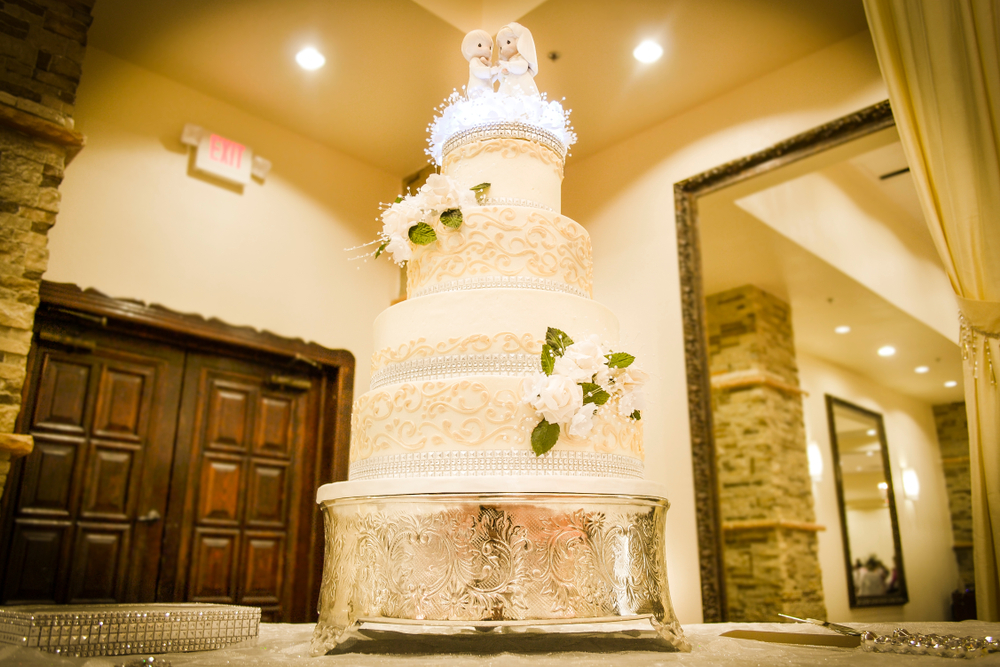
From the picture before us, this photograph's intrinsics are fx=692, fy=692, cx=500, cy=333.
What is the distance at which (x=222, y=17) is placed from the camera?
4.54 m

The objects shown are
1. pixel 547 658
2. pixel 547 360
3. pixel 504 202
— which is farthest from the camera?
pixel 504 202

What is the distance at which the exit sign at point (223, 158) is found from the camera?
5062 mm

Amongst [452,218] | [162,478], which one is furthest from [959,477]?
[162,478]

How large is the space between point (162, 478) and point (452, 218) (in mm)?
3221

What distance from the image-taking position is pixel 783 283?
4840mm

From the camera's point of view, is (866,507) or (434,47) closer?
(434,47)

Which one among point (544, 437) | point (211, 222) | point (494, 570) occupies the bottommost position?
point (494, 570)

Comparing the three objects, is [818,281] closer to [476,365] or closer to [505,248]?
[505,248]

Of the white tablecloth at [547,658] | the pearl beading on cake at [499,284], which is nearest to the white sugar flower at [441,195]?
the pearl beading on cake at [499,284]

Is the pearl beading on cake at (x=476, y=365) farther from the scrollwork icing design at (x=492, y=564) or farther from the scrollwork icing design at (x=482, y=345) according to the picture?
the scrollwork icing design at (x=492, y=564)

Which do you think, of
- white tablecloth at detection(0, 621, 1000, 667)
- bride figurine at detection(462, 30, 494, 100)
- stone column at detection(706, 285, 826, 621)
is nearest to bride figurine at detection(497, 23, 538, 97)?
bride figurine at detection(462, 30, 494, 100)

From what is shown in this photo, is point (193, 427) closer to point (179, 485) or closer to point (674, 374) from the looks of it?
point (179, 485)

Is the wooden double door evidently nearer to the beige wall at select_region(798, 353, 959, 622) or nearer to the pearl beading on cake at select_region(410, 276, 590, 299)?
the pearl beading on cake at select_region(410, 276, 590, 299)

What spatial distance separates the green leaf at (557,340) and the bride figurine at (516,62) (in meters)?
1.18
